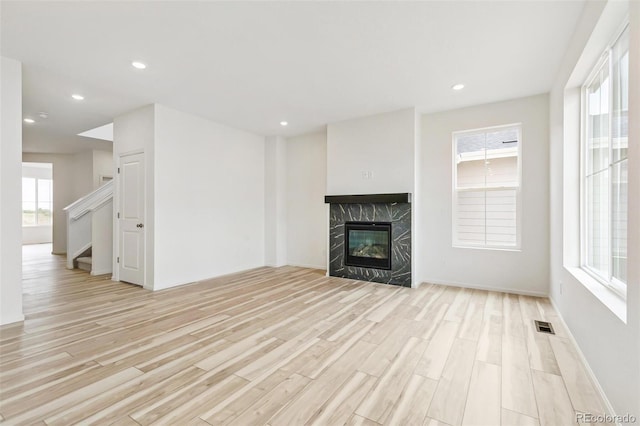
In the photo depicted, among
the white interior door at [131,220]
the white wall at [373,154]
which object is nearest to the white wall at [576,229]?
the white wall at [373,154]

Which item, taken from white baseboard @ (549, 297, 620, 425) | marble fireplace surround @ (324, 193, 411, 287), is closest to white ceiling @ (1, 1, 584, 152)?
marble fireplace surround @ (324, 193, 411, 287)

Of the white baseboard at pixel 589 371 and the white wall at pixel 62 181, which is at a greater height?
the white wall at pixel 62 181

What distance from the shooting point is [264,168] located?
6457 millimetres

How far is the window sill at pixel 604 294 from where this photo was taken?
170 cm

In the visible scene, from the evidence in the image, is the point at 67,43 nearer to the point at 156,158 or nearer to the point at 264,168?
the point at 156,158

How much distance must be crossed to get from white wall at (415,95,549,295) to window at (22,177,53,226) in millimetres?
13415

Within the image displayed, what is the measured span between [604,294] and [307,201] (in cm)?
487

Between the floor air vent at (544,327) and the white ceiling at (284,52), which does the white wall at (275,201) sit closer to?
the white ceiling at (284,52)

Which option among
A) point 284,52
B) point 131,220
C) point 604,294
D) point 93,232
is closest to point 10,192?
point 131,220

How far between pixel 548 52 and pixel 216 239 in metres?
5.38

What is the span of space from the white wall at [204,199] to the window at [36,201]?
9.90m

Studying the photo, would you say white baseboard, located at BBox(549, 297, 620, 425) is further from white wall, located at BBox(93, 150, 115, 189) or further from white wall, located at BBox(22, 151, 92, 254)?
white wall, located at BBox(22, 151, 92, 254)

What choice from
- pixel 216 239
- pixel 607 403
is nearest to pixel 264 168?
pixel 216 239

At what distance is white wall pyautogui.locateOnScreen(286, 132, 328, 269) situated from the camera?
609 cm
